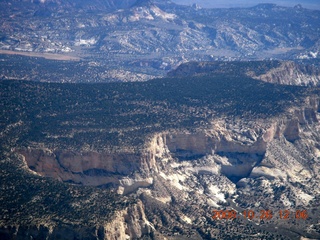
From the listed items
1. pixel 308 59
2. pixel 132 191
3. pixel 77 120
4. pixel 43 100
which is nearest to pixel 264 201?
pixel 132 191

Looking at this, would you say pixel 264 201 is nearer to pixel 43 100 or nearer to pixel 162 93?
pixel 162 93
